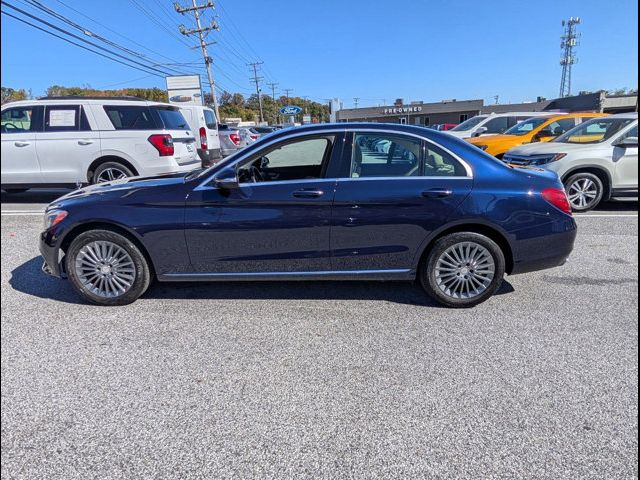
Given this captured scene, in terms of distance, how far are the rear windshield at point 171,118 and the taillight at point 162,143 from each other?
345 millimetres

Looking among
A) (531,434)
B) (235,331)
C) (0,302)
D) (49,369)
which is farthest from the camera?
(0,302)

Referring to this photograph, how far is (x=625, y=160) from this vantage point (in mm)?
7082

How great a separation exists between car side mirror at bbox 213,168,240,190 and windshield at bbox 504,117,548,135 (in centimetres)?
1059

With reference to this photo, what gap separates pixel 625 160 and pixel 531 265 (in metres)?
5.20

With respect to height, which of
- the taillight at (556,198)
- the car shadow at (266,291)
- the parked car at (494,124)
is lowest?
the car shadow at (266,291)

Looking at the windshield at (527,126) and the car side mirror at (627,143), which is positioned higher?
the windshield at (527,126)

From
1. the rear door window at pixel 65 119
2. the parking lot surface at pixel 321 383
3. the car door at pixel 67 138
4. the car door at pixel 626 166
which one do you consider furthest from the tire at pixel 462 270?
the rear door window at pixel 65 119

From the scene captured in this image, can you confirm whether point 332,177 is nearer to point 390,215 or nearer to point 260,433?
point 390,215

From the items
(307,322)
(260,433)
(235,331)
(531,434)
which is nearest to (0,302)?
(235,331)

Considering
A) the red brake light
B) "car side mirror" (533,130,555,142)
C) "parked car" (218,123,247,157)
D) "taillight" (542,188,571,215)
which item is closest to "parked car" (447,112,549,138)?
"car side mirror" (533,130,555,142)

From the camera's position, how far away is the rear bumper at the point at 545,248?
11.6 ft

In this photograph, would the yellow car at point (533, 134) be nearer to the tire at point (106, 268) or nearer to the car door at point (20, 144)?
the tire at point (106, 268)

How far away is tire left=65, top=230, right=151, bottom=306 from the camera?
355 centimetres

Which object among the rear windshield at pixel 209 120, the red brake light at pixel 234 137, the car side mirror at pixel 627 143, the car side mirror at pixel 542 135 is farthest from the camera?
the red brake light at pixel 234 137
